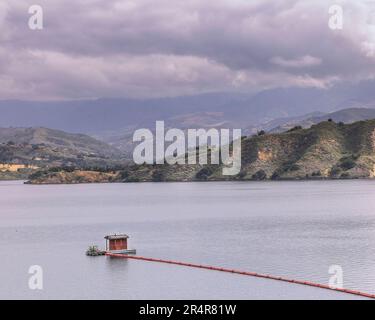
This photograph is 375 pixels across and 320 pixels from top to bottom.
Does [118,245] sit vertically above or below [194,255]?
above

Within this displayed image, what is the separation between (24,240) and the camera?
148m

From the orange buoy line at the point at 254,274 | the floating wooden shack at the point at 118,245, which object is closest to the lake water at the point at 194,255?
the orange buoy line at the point at 254,274

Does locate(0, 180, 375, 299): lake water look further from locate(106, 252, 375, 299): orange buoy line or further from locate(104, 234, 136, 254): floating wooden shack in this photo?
locate(104, 234, 136, 254): floating wooden shack

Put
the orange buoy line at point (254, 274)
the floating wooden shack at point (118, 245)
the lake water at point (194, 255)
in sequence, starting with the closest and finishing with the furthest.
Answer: the orange buoy line at point (254, 274) < the lake water at point (194, 255) < the floating wooden shack at point (118, 245)

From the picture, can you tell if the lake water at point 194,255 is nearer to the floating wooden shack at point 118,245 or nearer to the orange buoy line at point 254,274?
the orange buoy line at point 254,274

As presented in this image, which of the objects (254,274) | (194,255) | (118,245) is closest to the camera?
(254,274)

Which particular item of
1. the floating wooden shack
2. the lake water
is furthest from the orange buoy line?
the floating wooden shack

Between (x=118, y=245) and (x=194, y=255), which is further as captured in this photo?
(x=118, y=245)

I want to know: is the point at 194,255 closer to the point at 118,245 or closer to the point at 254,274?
the point at 118,245

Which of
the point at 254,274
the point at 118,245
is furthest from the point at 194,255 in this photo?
the point at 254,274
